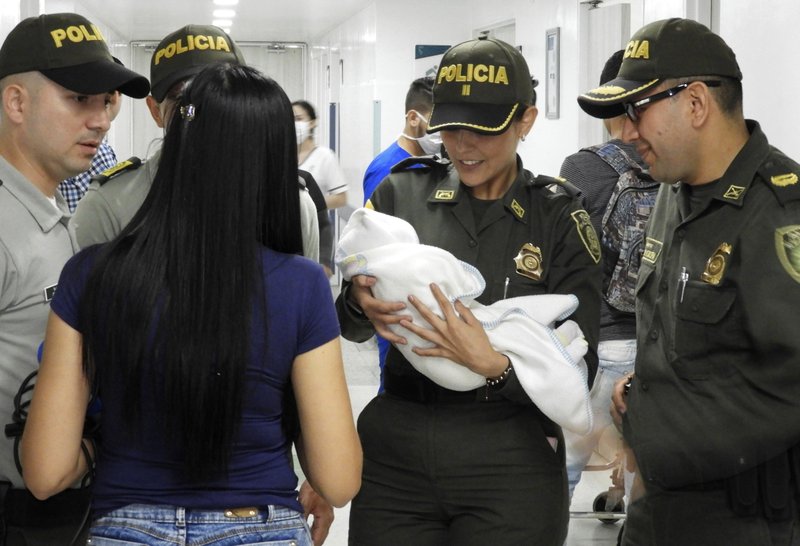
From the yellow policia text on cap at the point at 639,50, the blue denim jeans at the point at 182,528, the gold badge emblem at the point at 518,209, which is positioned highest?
the yellow policia text on cap at the point at 639,50

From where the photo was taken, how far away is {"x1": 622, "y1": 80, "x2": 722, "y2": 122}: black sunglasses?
80.2 inches

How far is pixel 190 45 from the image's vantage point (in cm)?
235

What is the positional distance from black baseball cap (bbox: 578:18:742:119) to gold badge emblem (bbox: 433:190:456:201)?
36 centimetres

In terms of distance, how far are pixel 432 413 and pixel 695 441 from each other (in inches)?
20.5

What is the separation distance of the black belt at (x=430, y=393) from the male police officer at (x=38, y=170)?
67 centimetres

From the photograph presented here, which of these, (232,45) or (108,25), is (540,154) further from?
(108,25)

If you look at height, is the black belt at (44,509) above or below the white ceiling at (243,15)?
below

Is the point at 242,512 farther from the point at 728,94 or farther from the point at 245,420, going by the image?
the point at 728,94

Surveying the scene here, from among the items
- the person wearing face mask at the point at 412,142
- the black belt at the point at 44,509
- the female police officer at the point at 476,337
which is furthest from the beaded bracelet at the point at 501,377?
the person wearing face mask at the point at 412,142

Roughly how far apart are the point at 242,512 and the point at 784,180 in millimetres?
1207

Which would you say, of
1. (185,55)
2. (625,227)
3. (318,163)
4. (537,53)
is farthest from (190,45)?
(537,53)

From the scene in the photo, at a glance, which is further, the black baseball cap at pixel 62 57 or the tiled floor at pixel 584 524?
the tiled floor at pixel 584 524

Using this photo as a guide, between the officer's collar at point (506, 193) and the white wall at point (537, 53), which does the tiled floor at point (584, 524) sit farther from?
the officer's collar at point (506, 193)

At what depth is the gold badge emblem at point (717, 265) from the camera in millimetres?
1951
